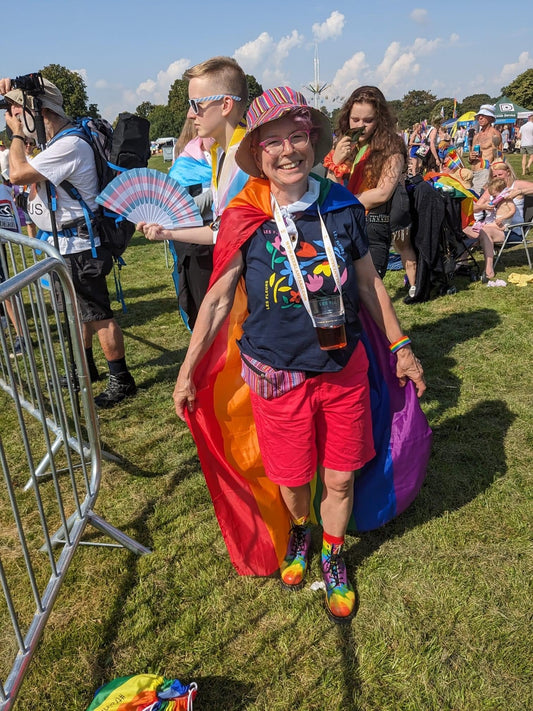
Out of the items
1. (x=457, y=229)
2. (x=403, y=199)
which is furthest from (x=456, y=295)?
(x=403, y=199)

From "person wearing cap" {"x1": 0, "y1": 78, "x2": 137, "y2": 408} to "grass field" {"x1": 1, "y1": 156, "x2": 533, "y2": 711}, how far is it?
815mm

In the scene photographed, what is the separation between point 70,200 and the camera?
3582 millimetres

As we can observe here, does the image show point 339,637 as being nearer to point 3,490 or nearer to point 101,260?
point 3,490

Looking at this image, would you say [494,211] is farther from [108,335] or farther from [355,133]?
[108,335]

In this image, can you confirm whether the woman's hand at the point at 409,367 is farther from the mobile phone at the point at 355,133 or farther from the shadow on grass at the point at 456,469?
the mobile phone at the point at 355,133

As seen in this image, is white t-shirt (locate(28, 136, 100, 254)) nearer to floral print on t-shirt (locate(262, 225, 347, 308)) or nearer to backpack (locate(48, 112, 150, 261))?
backpack (locate(48, 112, 150, 261))

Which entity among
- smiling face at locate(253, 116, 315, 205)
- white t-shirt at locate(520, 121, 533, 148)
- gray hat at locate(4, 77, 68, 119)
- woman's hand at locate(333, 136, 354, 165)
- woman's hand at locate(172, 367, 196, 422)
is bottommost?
woman's hand at locate(172, 367, 196, 422)

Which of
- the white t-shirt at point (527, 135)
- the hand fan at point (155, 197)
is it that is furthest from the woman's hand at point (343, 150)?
the white t-shirt at point (527, 135)

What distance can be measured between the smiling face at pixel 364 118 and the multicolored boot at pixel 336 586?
2631mm

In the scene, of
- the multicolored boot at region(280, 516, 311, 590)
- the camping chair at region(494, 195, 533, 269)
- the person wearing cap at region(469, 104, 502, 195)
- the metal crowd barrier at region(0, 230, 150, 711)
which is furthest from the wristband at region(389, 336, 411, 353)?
the person wearing cap at region(469, 104, 502, 195)

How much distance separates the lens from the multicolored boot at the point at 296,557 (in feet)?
7.97

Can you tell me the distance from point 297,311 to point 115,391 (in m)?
2.70

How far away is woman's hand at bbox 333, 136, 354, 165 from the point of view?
140 inches

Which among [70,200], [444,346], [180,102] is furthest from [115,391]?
[180,102]
